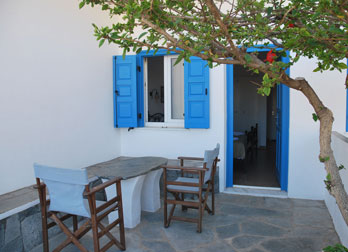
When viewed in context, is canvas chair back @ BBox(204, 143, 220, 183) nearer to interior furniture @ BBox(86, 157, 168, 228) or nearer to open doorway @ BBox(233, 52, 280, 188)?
interior furniture @ BBox(86, 157, 168, 228)

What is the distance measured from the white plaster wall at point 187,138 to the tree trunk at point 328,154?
11.2 ft

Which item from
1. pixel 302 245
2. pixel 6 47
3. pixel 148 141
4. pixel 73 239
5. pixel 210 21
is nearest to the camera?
pixel 210 21

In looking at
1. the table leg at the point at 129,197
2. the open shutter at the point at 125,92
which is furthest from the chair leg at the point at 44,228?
the open shutter at the point at 125,92

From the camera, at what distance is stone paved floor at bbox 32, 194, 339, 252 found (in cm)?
309

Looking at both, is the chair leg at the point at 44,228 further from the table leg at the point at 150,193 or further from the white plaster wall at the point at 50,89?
the table leg at the point at 150,193

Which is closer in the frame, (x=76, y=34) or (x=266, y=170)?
(x=76, y=34)

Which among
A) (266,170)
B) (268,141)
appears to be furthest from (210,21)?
(268,141)

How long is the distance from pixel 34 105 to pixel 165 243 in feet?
7.73

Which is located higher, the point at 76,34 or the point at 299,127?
the point at 76,34

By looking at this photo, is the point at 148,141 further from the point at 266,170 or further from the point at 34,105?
the point at 266,170

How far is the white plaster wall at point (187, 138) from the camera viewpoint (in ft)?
16.4

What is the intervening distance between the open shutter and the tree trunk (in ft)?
13.3

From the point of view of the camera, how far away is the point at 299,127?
4578mm

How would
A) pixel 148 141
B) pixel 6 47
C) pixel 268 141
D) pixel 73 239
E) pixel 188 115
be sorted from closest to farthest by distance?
pixel 73 239
pixel 6 47
pixel 188 115
pixel 148 141
pixel 268 141
